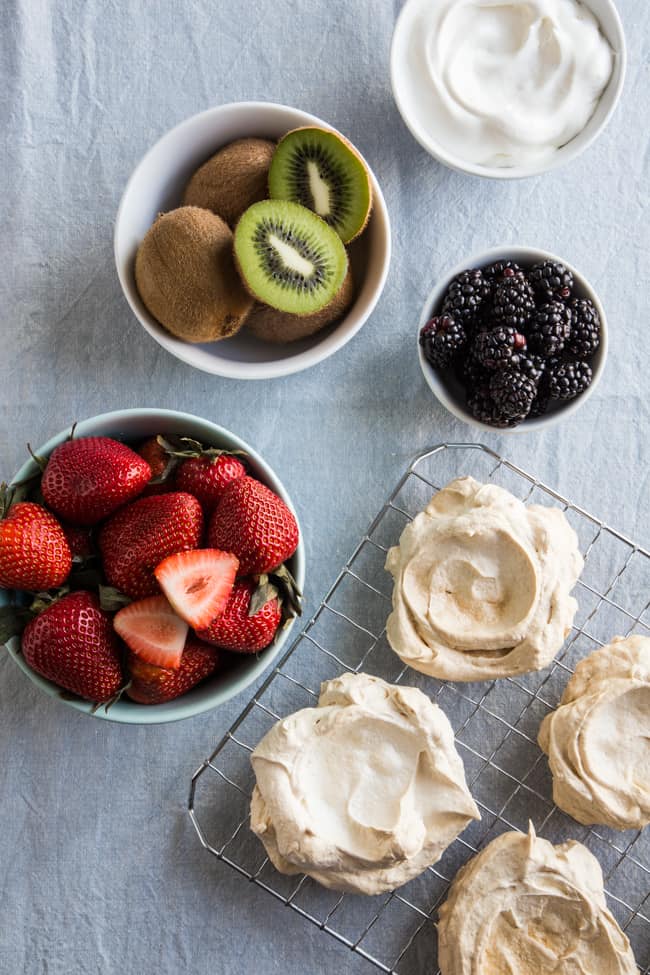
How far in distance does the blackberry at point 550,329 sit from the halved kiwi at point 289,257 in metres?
0.34

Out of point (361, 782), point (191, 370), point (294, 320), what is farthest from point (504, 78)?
point (361, 782)

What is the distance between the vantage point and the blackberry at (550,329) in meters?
1.59

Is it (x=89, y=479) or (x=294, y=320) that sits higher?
(x=294, y=320)

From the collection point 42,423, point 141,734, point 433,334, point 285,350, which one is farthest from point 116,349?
point 141,734

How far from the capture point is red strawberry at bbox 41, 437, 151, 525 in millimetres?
1430

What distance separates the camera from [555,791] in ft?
5.47

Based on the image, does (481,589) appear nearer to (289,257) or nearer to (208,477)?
(208,477)

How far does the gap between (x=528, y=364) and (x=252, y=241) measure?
50cm

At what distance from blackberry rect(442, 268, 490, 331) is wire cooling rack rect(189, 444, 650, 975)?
0.78 ft

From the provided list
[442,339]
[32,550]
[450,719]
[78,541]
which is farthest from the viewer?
[450,719]

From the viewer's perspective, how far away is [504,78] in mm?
1674

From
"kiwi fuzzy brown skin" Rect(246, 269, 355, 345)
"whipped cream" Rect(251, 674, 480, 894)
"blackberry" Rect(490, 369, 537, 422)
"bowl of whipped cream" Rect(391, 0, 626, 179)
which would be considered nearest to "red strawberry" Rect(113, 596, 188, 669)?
"whipped cream" Rect(251, 674, 480, 894)

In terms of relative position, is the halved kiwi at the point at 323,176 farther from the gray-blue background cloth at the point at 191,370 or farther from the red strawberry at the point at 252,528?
the red strawberry at the point at 252,528

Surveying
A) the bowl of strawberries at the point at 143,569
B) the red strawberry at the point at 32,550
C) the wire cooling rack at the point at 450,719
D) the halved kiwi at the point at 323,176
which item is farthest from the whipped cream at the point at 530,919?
the halved kiwi at the point at 323,176
